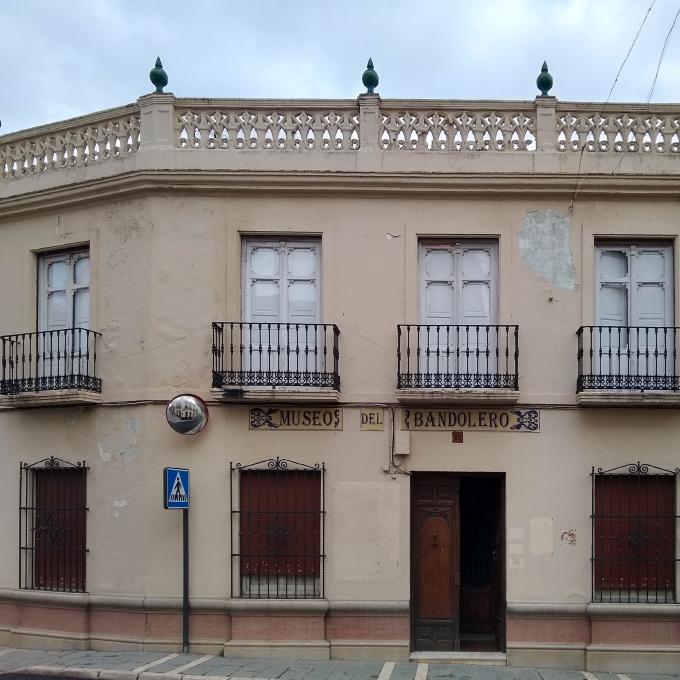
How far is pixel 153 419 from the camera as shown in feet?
39.1

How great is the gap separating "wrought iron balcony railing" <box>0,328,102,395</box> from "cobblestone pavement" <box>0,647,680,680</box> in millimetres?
3549

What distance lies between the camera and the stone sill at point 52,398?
11875mm

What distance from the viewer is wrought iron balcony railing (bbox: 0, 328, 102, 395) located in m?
12.2

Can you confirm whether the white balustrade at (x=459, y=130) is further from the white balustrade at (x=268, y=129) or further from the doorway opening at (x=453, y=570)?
the doorway opening at (x=453, y=570)

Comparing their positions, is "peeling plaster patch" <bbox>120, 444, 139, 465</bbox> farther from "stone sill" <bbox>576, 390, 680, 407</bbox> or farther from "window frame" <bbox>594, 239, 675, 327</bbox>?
"window frame" <bbox>594, 239, 675, 327</bbox>

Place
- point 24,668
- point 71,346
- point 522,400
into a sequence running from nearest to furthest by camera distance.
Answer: point 24,668
point 522,400
point 71,346

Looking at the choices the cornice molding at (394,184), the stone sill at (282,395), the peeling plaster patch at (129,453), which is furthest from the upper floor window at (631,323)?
the peeling plaster patch at (129,453)

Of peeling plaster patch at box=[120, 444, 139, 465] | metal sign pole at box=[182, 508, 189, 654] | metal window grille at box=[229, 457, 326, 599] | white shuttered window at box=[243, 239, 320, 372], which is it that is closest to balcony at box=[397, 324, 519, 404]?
white shuttered window at box=[243, 239, 320, 372]

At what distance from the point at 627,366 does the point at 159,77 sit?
755 cm

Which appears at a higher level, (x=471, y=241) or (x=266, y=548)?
(x=471, y=241)

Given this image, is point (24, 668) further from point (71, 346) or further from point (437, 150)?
point (437, 150)

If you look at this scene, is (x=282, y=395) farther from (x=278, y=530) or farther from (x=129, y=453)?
(x=129, y=453)

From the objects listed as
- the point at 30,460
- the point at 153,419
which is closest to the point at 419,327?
the point at 153,419

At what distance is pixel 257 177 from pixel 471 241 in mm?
3060
